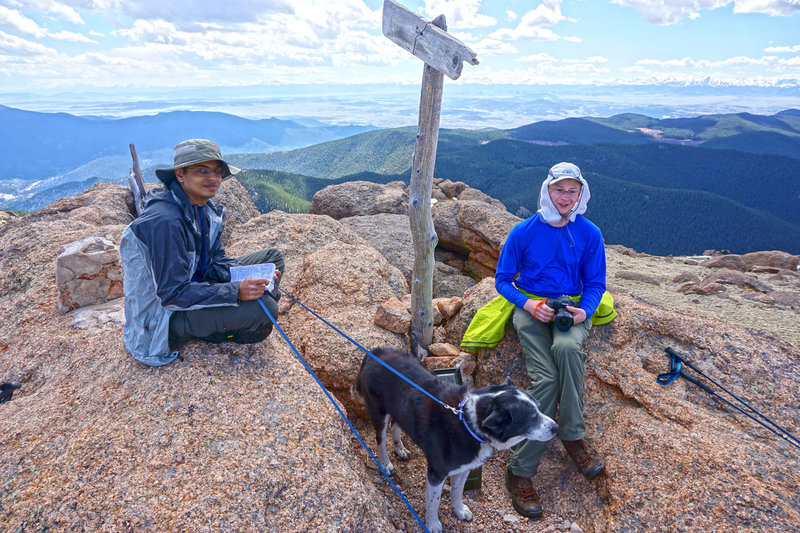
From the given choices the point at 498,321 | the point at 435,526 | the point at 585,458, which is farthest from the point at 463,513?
the point at 498,321

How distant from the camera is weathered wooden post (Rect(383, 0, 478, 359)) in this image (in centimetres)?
594

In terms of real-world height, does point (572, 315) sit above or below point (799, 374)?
above

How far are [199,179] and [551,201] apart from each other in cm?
479

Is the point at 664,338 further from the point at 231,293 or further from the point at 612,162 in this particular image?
the point at 612,162

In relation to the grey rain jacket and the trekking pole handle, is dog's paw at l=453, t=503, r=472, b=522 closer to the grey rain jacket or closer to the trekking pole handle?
the trekking pole handle

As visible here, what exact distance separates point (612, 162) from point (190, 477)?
556ft

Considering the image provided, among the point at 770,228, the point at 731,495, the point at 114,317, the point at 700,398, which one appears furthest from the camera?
the point at 770,228

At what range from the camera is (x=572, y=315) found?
5.60m

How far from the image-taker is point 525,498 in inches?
198

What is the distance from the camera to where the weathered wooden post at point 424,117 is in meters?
5.94

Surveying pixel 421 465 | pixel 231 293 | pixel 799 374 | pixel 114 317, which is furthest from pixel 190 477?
pixel 799 374

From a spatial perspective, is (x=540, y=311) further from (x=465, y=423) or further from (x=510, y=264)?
(x=465, y=423)

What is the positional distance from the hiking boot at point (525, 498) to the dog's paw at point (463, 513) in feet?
2.03

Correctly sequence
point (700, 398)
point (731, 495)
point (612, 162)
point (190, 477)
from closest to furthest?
point (190, 477), point (731, 495), point (700, 398), point (612, 162)
